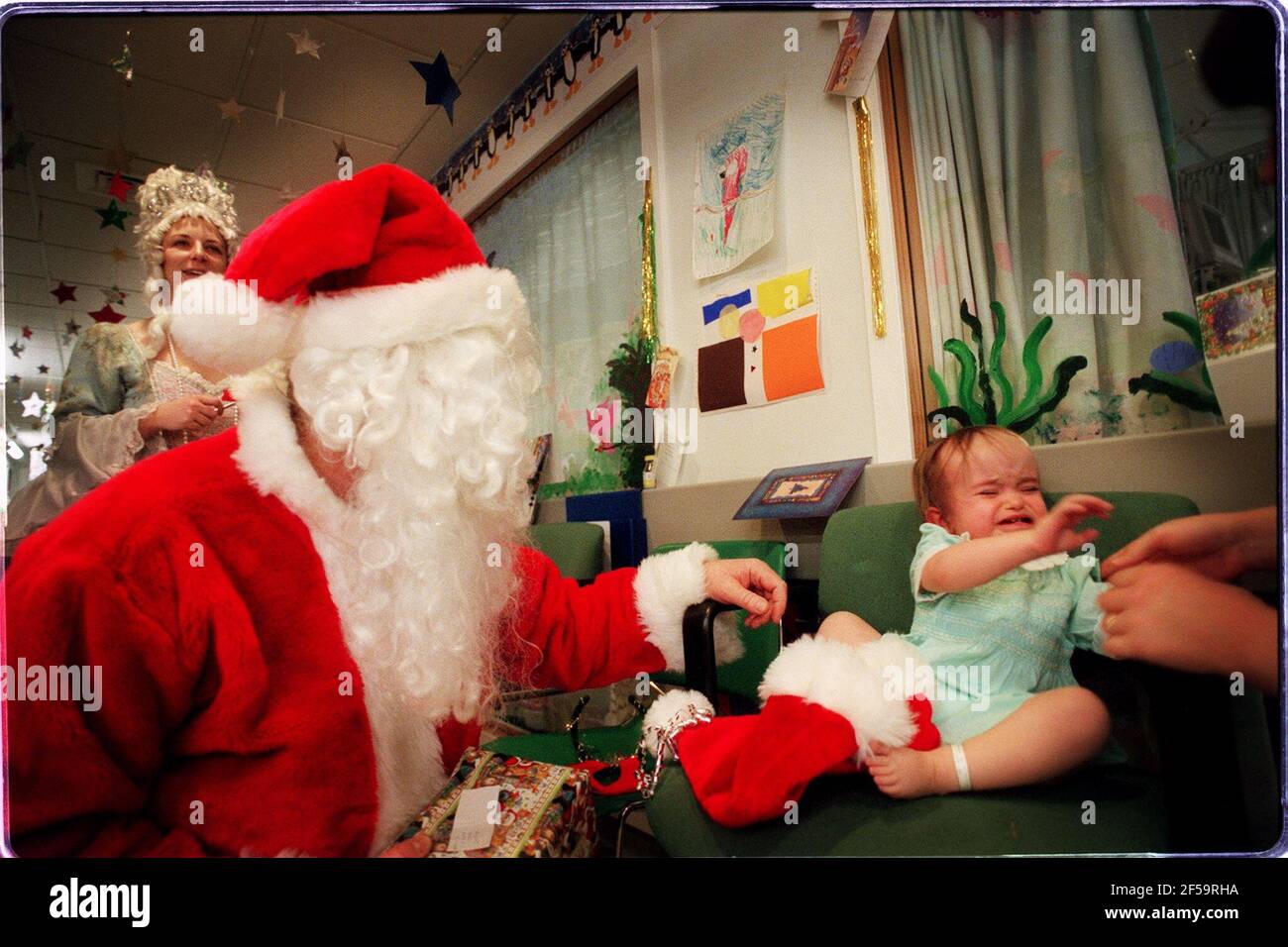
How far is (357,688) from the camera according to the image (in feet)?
2.20

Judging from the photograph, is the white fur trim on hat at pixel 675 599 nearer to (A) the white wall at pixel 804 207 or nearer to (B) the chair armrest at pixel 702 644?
(B) the chair armrest at pixel 702 644

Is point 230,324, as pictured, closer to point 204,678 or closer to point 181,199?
point 181,199

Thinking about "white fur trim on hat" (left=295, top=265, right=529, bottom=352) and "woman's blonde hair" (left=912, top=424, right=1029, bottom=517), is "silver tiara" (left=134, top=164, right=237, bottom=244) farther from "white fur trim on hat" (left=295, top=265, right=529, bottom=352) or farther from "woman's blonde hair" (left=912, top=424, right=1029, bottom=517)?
"woman's blonde hair" (left=912, top=424, right=1029, bottom=517)

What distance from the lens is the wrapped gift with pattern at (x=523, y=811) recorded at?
69cm

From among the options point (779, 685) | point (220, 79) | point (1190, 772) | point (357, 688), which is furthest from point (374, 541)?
point (1190, 772)

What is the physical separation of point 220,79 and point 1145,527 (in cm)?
124

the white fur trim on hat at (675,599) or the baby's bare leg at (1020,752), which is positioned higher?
the white fur trim on hat at (675,599)

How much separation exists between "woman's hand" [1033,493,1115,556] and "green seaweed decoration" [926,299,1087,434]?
100mm

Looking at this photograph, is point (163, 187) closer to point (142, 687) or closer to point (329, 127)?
point (329, 127)

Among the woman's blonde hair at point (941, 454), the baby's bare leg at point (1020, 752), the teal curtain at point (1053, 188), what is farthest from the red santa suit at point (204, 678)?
the teal curtain at point (1053, 188)

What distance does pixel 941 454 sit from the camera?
74 centimetres

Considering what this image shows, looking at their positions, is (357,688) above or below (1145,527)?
below

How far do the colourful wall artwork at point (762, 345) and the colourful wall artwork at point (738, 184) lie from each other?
59mm

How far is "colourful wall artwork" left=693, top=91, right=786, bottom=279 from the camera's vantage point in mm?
785
